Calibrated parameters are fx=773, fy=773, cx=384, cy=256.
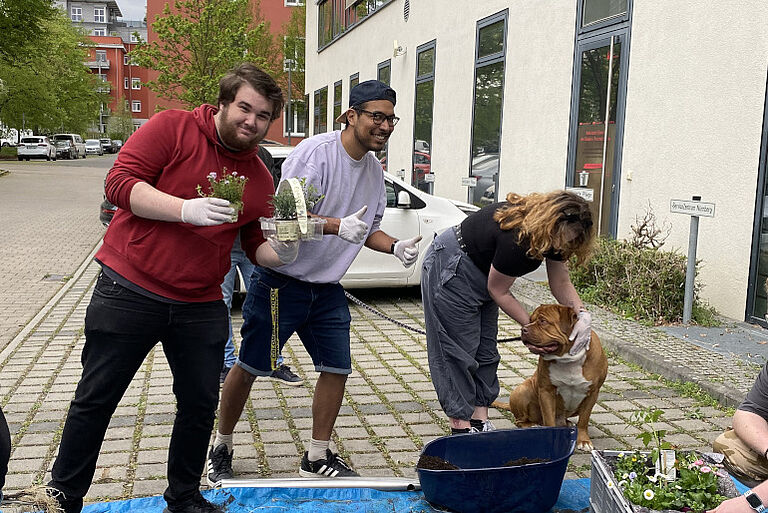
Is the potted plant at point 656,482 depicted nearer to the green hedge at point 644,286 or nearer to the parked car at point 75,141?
the green hedge at point 644,286

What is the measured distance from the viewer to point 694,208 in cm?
724

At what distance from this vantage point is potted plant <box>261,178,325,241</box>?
10.6 ft

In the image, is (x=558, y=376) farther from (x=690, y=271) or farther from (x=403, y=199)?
(x=403, y=199)

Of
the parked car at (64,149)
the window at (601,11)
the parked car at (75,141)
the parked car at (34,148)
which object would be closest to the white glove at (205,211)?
the window at (601,11)

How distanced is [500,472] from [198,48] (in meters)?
27.0

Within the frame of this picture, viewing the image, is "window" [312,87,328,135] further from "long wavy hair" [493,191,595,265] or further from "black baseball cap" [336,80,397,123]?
"long wavy hair" [493,191,595,265]

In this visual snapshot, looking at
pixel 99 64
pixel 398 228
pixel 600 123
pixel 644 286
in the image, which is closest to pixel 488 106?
pixel 600 123

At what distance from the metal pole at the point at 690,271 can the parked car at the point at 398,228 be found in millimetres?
2726

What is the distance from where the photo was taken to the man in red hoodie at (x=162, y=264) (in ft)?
9.94

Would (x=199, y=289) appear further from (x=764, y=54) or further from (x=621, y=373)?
(x=764, y=54)

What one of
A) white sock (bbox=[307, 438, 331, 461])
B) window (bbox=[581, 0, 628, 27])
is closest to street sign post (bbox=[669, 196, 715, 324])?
window (bbox=[581, 0, 628, 27])

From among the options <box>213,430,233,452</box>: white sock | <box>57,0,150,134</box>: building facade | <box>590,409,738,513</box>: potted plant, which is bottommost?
<box>213,430,233,452</box>: white sock

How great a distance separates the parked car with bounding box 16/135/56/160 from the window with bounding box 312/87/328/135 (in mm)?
28582

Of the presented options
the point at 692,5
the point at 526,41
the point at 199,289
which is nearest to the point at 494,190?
the point at 526,41
